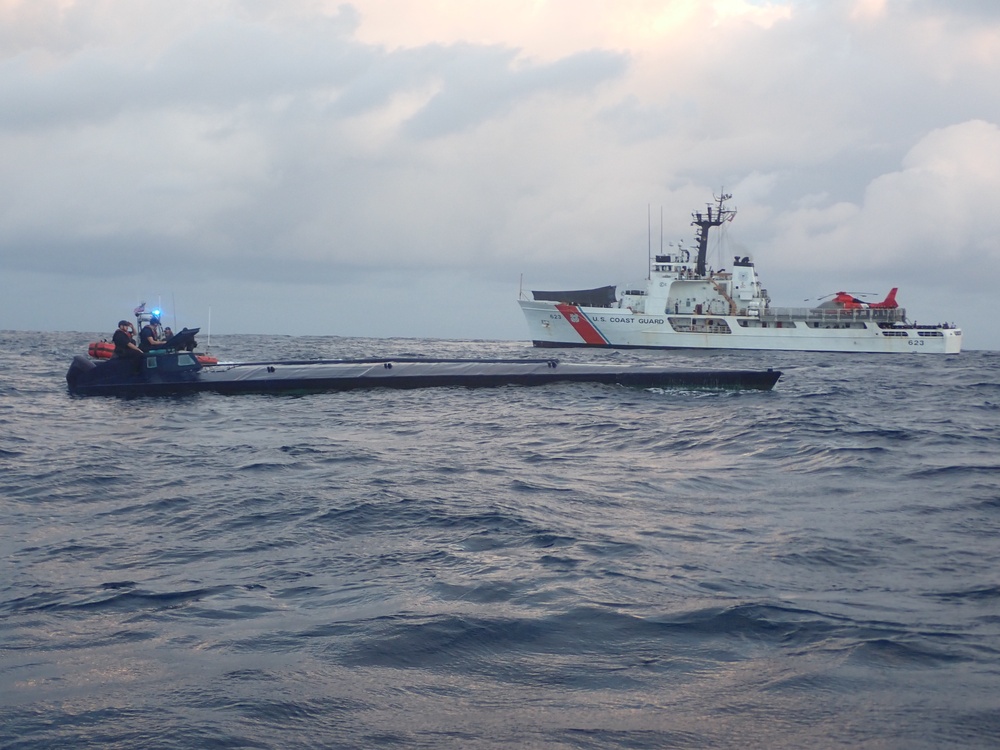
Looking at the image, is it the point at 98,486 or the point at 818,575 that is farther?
the point at 98,486

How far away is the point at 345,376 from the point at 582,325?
44.2 meters

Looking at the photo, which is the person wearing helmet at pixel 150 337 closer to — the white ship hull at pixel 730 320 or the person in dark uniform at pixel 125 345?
the person in dark uniform at pixel 125 345

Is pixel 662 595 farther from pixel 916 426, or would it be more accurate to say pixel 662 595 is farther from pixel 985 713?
pixel 916 426

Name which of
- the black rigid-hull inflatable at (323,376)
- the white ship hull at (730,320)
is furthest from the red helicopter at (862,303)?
the black rigid-hull inflatable at (323,376)

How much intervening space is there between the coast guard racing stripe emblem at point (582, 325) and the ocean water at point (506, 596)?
54700 mm

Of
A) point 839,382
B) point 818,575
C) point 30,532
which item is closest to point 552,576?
point 818,575

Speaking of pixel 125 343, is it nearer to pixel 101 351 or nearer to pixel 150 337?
pixel 150 337

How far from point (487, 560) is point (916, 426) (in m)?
13.8

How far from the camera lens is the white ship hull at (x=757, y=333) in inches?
2707

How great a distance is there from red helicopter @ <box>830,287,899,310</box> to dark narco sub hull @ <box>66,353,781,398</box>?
151ft

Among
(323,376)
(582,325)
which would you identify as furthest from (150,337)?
(582,325)

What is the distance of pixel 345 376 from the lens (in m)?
28.8

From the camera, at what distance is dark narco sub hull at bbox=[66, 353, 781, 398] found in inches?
1074

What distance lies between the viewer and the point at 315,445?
17.1 m
